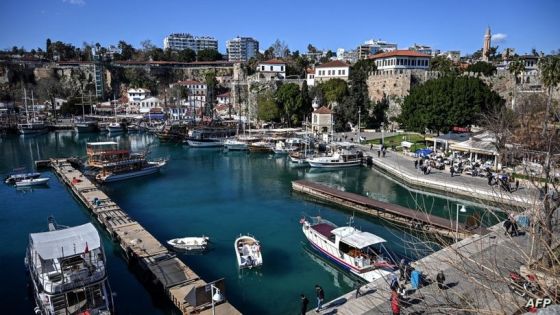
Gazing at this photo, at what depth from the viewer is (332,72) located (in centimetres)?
6912

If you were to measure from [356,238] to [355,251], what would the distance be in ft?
1.89

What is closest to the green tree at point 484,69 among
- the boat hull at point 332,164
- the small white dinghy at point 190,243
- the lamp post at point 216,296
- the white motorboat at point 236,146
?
the boat hull at point 332,164

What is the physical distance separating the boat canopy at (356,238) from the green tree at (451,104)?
26.7m

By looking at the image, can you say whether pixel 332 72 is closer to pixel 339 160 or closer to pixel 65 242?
pixel 339 160

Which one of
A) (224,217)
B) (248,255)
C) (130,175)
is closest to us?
(248,255)

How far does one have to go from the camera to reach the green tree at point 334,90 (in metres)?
62.0

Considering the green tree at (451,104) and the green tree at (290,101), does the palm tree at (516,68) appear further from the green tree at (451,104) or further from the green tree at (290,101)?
the green tree at (290,101)

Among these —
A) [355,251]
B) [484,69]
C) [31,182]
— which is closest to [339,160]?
[355,251]

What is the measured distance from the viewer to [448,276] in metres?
14.3

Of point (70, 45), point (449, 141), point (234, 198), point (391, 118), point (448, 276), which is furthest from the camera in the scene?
point (70, 45)

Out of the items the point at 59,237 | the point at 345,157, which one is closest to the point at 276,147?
the point at 345,157

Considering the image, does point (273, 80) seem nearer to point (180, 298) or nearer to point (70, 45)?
point (180, 298)

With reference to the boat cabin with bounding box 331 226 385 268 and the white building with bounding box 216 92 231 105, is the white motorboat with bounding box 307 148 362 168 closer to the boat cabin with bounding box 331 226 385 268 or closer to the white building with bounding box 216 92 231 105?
the boat cabin with bounding box 331 226 385 268

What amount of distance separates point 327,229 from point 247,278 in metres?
5.20
